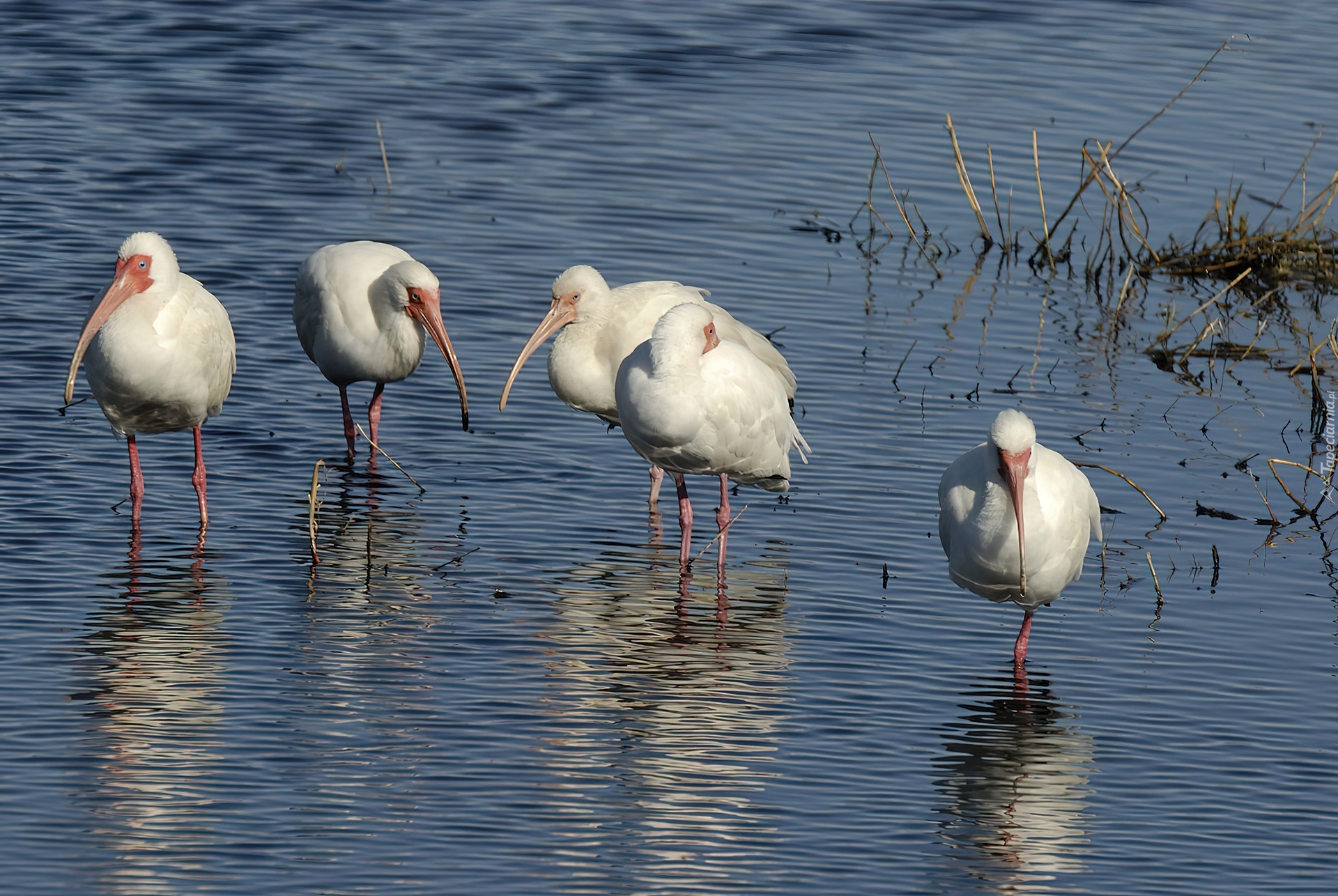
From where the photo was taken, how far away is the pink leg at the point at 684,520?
9656 mm

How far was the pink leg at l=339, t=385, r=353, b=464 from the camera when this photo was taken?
35.7 feet

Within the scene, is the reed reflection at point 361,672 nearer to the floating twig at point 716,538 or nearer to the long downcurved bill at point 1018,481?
the floating twig at point 716,538

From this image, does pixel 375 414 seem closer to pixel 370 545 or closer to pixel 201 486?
pixel 201 486

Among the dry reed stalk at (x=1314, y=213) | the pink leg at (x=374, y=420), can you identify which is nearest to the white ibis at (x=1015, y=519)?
the pink leg at (x=374, y=420)

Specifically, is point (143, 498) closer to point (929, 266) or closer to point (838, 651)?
point (838, 651)

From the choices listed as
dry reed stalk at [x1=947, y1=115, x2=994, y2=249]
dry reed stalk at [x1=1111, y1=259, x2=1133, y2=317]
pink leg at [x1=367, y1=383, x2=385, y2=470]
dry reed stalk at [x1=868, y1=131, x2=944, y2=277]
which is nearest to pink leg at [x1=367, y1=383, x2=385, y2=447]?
pink leg at [x1=367, y1=383, x2=385, y2=470]

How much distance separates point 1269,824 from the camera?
712 centimetres

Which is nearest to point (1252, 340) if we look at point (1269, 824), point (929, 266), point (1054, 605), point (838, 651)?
point (929, 266)

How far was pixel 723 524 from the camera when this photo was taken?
9.64m

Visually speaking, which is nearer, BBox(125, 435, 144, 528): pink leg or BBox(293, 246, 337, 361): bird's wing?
BBox(125, 435, 144, 528): pink leg

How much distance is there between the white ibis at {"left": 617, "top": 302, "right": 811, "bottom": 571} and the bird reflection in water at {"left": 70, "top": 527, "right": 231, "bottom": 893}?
210 cm

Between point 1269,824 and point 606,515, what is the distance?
409cm

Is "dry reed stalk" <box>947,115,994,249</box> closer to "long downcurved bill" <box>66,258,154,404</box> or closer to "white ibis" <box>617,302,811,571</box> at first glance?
"white ibis" <box>617,302,811,571</box>

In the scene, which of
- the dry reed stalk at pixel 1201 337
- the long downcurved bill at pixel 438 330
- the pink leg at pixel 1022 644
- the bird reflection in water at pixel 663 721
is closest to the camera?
the bird reflection in water at pixel 663 721
